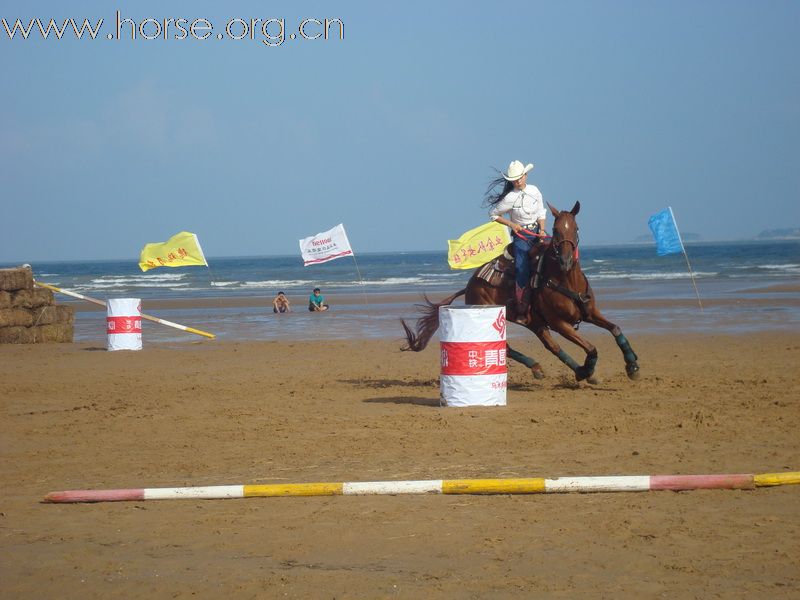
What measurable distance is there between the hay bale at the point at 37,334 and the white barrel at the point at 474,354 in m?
13.4

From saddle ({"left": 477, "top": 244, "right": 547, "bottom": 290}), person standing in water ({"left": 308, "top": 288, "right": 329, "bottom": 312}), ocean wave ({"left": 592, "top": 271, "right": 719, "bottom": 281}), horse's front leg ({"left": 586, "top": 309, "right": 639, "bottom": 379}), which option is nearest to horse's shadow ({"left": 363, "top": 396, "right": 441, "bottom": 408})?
saddle ({"left": 477, "top": 244, "right": 547, "bottom": 290})

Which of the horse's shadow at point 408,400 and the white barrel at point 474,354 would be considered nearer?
the white barrel at point 474,354

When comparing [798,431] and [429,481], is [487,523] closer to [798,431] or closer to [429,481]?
[429,481]

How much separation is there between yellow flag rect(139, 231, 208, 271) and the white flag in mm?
4624

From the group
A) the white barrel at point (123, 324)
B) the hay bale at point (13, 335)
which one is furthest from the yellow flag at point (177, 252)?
the white barrel at point (123, 324)

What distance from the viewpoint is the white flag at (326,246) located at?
28.5 meters

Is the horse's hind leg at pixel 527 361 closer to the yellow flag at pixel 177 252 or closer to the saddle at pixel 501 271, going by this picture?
the saddle at pixel 501 271

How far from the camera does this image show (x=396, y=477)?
732cm

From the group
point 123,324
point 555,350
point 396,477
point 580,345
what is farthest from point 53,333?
point 396,477

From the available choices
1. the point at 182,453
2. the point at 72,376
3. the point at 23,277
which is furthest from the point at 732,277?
the point at 182,453

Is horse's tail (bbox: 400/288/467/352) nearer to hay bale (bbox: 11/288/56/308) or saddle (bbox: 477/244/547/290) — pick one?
saddle (bbox: 477/244/547/290)

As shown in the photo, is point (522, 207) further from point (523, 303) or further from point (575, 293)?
point (575, 293)

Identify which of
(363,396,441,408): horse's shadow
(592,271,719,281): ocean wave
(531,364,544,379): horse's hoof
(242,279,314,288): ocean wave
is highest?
(531,364,544,379): horse's hoof

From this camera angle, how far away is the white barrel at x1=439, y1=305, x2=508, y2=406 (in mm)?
10297
